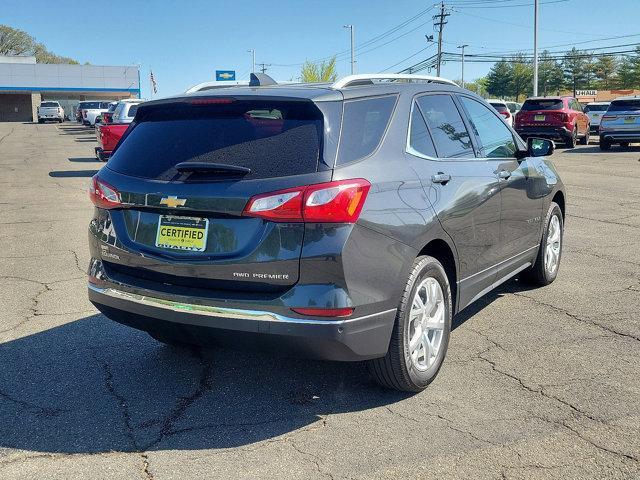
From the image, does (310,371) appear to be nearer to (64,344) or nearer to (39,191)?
(64,344)

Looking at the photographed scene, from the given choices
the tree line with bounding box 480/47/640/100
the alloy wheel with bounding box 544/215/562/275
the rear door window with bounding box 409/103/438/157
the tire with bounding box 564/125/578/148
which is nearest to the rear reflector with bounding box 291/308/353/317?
the rear door window with bounding box 409/103/438/157

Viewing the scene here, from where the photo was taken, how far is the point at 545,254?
19.6 feet

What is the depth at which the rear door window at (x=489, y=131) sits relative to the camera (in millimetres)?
4918

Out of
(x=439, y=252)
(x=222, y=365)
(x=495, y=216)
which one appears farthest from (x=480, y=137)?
(x=222, y=365)

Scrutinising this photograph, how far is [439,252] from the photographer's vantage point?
4094 millimetres

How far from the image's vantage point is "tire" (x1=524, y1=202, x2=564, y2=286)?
591cm

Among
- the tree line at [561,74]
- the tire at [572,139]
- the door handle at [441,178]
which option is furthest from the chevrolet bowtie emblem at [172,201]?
the tree line at [561,74]

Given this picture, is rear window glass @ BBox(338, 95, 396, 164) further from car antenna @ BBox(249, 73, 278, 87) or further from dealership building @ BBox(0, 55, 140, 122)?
dealership building @ BBox(0, 55, 140, 122)

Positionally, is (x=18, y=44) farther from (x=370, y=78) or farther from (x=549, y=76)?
(x=370, y=78)

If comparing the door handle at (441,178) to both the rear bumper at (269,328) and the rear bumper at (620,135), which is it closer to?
the rear bumper at (269,328)

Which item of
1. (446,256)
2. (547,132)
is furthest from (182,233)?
(547,132)

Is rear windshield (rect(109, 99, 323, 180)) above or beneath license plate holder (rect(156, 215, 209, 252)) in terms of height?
above

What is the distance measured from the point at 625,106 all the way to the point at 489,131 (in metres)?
20.1

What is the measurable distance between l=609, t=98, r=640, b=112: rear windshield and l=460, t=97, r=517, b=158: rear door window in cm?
1938
